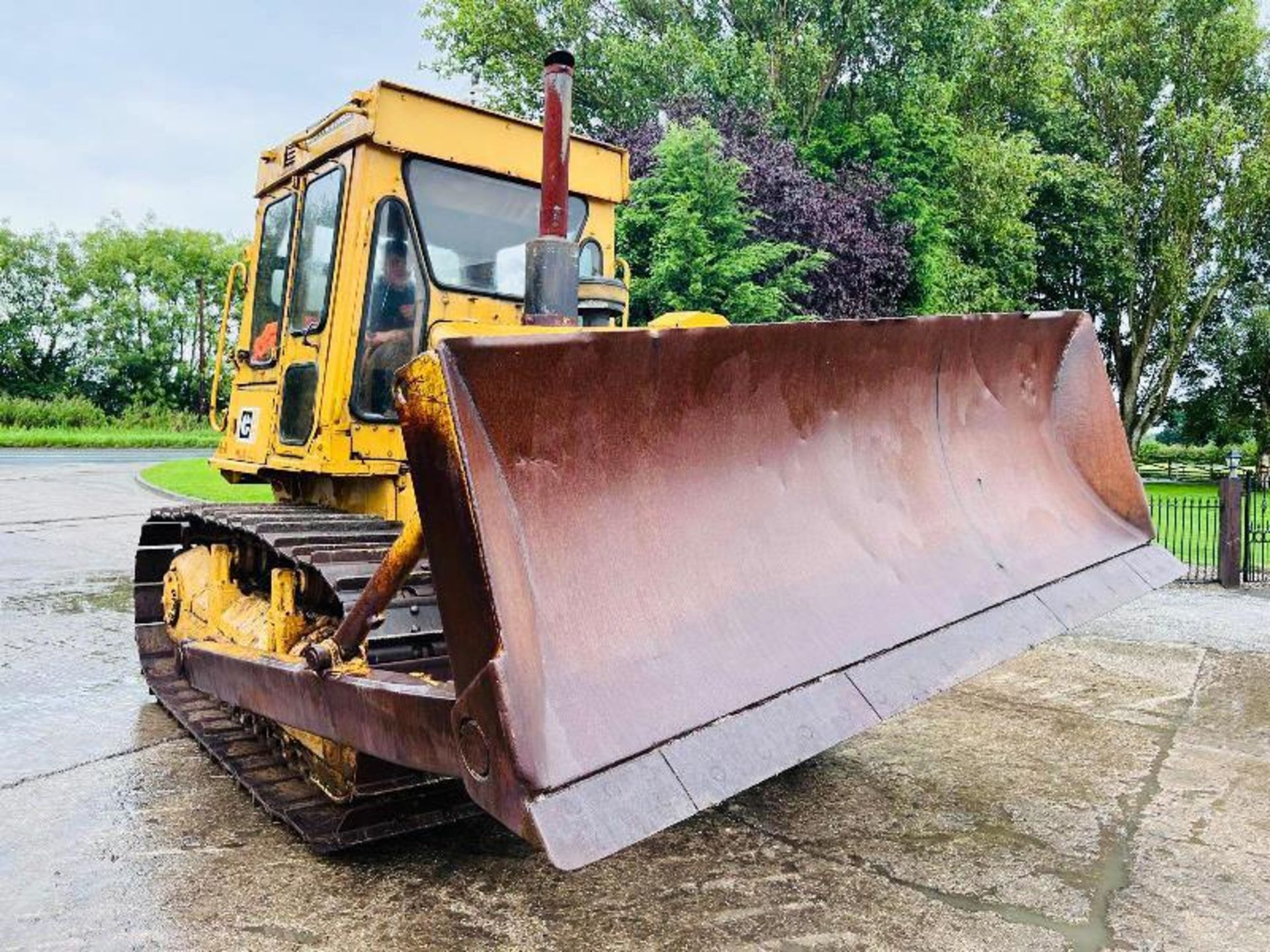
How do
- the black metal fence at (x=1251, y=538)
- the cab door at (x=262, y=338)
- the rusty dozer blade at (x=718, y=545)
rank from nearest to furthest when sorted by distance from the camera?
1. the rusty dozer blade at (x=718, y=545)
2. the cab door at (x=262, y=338)
3. the black metal fence at (x=1251, y=538)

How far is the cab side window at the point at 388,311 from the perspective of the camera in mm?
3734

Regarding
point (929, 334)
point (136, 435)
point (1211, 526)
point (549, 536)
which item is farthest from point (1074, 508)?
point (136, 435)

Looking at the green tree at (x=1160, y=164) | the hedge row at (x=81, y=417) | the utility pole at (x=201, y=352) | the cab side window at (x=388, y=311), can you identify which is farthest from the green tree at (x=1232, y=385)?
the utility pole at (x=201, y=352)

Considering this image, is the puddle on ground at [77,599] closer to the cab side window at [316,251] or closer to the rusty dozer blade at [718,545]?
the cab side window at [316,251]

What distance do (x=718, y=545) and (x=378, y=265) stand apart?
1.92 m

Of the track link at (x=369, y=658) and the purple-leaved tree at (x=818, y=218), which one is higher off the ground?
the purple-leaved tree at (x=818, y=218)

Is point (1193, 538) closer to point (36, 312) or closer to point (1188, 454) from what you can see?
point (1188, 454)

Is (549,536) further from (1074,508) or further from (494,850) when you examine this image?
(1074,508)

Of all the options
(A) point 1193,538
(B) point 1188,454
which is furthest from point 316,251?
(B) point 1188,454

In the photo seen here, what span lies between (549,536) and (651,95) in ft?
60.8

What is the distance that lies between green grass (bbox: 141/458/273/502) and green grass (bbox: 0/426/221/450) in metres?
11.1

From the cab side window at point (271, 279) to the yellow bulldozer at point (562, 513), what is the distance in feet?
0.09

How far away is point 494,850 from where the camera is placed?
3217 mm

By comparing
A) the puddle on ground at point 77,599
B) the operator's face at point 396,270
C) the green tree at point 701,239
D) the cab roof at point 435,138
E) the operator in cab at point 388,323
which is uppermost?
the green tree at point 701,239
